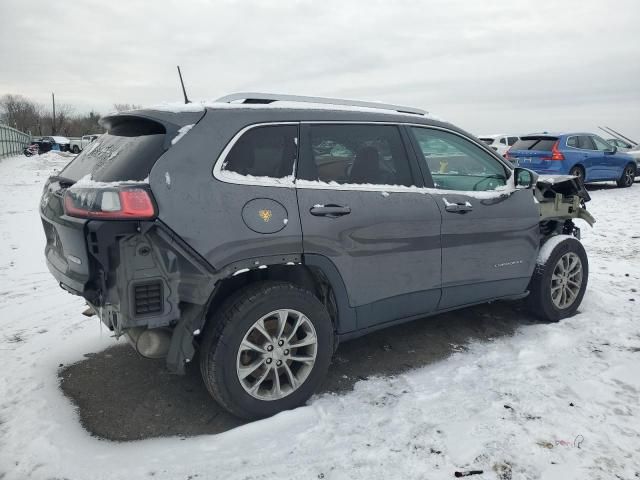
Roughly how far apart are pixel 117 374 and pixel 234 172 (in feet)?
5.97

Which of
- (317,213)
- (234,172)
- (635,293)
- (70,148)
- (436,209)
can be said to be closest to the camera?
(234,172)

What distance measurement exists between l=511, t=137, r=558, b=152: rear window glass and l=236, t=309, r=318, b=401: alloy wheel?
12.4 meters

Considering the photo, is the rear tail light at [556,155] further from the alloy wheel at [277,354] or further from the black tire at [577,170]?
the alloy wheel at [277,354]

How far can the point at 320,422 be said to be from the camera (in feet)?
9.63

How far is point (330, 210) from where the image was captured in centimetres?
305

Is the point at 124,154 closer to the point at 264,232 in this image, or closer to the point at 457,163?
the point at 264,232

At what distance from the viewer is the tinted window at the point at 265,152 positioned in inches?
113

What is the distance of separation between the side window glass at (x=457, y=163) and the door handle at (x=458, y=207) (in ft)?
0.45

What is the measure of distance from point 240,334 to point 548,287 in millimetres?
2939

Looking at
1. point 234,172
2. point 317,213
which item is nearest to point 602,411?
point 317,213

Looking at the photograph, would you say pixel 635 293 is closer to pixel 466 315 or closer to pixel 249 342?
pixel 466 315

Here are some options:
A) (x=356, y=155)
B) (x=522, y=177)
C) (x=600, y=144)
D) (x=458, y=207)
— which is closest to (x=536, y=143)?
(x=600, y=144)

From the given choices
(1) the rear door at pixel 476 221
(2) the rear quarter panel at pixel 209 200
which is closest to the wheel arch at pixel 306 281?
(2) the rear quarter panel at pixel 209 200

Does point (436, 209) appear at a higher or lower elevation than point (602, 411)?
higher
